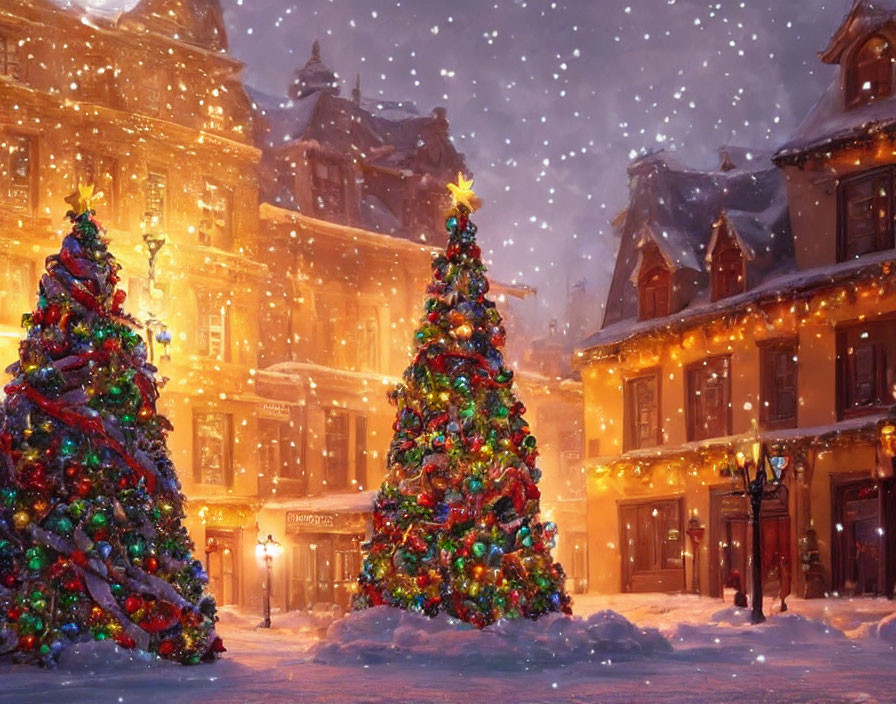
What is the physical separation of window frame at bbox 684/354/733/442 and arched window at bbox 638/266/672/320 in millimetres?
1626

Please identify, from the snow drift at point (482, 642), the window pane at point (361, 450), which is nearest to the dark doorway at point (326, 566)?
the window pane at point (361, 450)

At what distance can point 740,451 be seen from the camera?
23.0 meters

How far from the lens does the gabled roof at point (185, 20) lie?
35688mm

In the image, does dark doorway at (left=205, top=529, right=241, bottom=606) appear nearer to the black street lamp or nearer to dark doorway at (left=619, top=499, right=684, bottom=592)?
dark doorway at (left=619, top=499, right=684, bottom=592)

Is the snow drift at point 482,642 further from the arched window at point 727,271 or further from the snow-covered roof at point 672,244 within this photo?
the snow-covered roof at point 672,244

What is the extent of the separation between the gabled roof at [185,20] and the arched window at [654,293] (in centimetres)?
1339

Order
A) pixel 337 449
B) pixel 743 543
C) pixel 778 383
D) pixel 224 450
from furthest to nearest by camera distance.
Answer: pixel 337 449 < pixel 224 450 < pixel 743 543 < pixel 778 383

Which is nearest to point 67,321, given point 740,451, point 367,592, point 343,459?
point 367,592

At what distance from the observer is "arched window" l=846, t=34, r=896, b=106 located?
91.4 ft

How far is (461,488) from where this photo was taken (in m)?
18.4

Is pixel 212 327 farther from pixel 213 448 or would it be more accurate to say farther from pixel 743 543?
pixel 743 543

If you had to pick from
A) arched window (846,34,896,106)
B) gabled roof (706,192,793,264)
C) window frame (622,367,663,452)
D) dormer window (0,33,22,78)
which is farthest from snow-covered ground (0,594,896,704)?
dormer window (0,33,22,78)

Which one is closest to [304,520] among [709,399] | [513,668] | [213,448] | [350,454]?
[213,448]

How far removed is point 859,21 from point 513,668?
58.6ft
